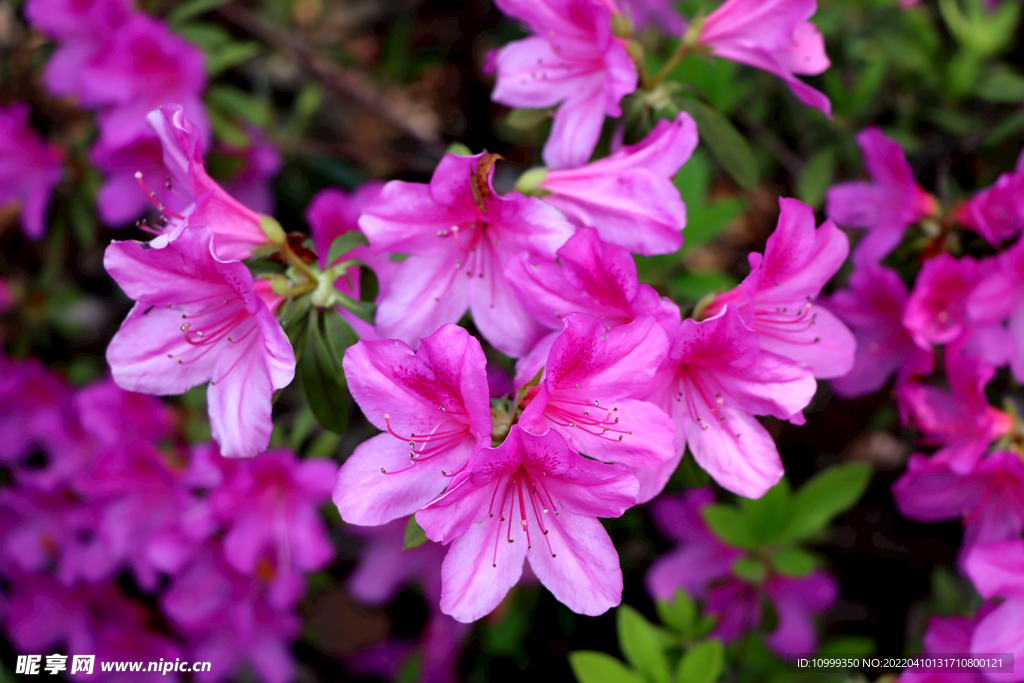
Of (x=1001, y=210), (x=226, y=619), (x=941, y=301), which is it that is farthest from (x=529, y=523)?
(x=226, y=619)

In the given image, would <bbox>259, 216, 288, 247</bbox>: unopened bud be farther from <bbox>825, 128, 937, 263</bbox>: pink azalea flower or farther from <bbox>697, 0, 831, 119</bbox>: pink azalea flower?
<bbox>825, 128, 937, 263</bbox>: pink azalea flower

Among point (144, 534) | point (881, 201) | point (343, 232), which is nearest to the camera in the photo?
point (343, 232)

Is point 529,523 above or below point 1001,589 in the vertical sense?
above

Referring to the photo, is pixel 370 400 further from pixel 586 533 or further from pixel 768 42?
pixel 768 42

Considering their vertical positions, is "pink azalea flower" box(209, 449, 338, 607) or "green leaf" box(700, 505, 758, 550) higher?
"green leaf" box(700, 505, 758, 550)

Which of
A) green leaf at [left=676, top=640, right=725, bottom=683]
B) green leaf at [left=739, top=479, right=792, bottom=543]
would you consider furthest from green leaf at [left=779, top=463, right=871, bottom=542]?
green leaf at [left=676, top=640, right=725, bottom=683]

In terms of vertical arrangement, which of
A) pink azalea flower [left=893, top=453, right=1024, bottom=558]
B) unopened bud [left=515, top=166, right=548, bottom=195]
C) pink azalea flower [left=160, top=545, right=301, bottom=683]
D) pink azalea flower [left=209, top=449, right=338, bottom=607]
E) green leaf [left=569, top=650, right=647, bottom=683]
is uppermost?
unopened bud [left=515, top=166, right=548, bottom=195]

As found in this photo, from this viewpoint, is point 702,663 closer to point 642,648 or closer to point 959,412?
point 642,648
